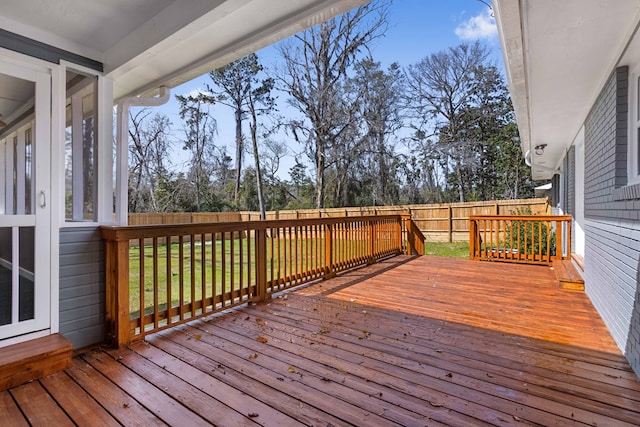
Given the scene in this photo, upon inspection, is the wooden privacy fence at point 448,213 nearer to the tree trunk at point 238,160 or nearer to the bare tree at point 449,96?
the tree trunk at point 238,160

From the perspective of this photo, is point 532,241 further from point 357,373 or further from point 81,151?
point 81,151

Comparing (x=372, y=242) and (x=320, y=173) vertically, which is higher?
(x=320, y=173)

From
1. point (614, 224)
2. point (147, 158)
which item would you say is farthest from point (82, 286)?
point (147, 158)

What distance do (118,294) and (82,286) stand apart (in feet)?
0.96

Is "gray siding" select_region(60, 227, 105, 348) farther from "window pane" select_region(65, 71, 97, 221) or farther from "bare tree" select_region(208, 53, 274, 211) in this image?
"bare tree" select_region(208, 53, 274, 211)

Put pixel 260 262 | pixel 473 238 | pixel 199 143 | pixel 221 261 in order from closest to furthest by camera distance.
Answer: pixel 221 261
pixel 260 262
pixel 473 238
pixel 199 143

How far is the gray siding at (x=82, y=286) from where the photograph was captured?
2566 mm

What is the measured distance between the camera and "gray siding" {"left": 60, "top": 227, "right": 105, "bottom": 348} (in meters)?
2.57

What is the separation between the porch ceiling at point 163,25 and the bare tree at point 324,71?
1436 centimetres

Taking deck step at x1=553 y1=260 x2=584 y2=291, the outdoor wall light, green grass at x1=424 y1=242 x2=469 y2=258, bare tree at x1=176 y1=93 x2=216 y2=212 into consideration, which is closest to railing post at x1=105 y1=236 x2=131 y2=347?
deck step at x1=553 y1=260 x2=584 y2=291

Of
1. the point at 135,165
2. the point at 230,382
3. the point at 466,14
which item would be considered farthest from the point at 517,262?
the point at 135,165

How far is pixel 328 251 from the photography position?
524 centimetres

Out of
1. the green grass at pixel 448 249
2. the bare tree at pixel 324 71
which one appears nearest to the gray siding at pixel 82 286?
the green grass at pixel 448 249

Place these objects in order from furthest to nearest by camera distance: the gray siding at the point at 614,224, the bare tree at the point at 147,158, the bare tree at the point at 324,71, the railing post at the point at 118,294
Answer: the bare tree at the point at 324,71, the bare tree at the point at 147,158, the railing post at the point at 118,294, the gray siding at the point at 614,224
